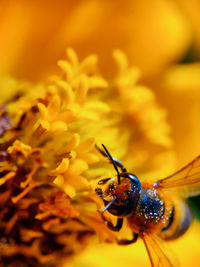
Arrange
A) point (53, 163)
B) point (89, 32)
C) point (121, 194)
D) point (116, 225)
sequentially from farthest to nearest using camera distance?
1. point (89, 32)
2. point (53, 163)
3. point (116, 225)
4. point (121, 194)

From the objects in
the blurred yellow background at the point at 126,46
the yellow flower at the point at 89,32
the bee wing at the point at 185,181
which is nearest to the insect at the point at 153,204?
the bee wing at the point at 185,181

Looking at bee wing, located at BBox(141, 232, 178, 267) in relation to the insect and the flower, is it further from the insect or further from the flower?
the flower

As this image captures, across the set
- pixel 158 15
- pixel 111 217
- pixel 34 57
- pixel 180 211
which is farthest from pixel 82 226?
pixel 158 15

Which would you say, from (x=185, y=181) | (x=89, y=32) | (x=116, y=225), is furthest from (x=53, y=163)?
(x=89, y=32)

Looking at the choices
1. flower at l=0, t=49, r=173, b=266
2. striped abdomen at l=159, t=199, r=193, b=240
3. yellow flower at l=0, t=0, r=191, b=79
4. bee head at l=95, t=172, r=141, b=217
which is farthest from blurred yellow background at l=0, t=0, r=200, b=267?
bee head at l=95, t=172, r=141, b=217

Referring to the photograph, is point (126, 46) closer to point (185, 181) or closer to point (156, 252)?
point (185, 181)

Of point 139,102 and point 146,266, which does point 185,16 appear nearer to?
point 139,102

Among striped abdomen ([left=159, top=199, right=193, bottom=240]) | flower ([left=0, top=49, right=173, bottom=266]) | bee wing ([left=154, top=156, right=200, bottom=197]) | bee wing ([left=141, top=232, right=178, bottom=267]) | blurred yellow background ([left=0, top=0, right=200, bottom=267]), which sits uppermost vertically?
blurred yellow background ([left=0, top=0, right=200, bottom=267])
